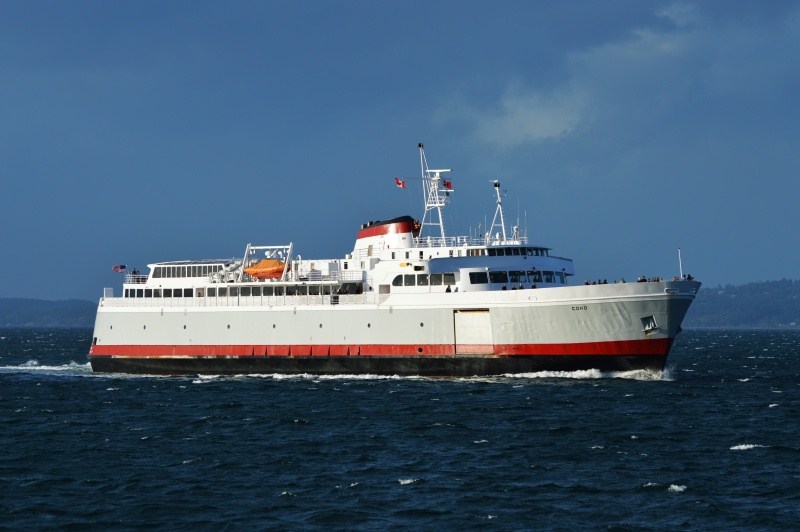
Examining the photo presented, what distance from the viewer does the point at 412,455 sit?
96.4 ft

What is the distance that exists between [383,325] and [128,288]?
53.3 feet

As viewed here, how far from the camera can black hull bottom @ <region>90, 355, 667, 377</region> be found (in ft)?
149

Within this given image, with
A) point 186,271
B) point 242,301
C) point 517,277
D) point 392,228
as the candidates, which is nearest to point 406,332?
point 517,277

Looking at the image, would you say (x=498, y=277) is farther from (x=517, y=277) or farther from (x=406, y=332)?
(x=406, y=332)

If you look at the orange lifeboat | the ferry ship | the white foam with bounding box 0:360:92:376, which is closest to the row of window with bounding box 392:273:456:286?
the ferry ship

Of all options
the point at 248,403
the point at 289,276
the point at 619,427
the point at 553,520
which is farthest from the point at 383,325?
the point at 553,520

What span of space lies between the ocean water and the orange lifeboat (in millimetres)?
7660

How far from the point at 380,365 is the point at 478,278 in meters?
6.26

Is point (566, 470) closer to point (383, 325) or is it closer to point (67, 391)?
point (383, 325)

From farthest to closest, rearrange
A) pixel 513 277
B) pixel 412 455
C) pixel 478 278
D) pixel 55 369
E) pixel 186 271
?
pixel 55 369
pixel 186 271
pixel 513 277
pixel 478 278
pixel 412 455

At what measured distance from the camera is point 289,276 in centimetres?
5266

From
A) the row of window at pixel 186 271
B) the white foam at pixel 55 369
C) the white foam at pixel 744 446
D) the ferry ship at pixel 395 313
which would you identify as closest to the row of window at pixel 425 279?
the ferry ship at pixel 395 313

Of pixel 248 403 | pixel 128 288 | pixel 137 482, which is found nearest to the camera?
pixel 137 482

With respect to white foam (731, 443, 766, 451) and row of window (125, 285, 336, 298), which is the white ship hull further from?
white foam (731, 443, 766, 451)
